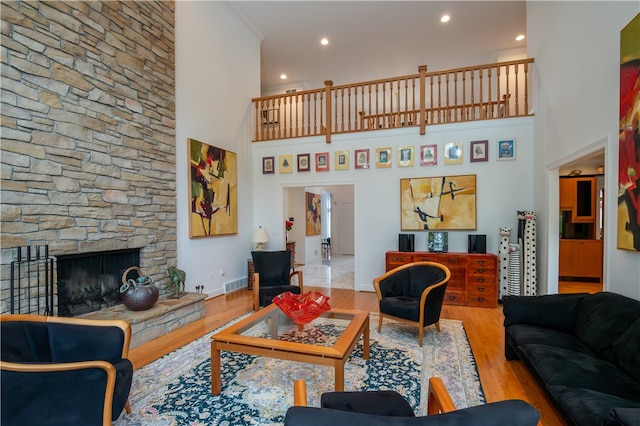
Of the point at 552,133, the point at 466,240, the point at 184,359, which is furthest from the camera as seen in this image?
the point at 466,240

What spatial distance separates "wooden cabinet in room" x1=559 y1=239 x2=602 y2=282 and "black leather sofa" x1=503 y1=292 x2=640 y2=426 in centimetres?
444

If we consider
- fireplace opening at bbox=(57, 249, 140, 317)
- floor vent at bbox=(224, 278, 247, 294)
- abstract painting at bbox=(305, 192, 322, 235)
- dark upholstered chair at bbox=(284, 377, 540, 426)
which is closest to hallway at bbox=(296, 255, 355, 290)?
abstract painting at bbox=(305, 192, 322, 235)

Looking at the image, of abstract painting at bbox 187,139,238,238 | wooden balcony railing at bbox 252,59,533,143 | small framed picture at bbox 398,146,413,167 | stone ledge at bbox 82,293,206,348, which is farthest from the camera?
small framed picture at bbox 398,146,413,167

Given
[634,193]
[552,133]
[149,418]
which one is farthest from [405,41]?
[149,418]

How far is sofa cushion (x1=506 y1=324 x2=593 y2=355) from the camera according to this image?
2.30m

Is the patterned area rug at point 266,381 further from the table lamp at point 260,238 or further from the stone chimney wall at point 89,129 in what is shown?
the table lamp at point 260,238

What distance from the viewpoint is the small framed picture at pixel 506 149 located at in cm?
508

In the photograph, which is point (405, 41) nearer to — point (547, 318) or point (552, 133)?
point (552, 133)

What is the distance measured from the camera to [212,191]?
5.31 meters

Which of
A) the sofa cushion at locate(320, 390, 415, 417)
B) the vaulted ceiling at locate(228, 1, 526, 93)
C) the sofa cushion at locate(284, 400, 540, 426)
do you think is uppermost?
the vaulted ceiling at locate(228, 1, 526, 93)

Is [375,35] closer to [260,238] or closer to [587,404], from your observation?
[260,238]

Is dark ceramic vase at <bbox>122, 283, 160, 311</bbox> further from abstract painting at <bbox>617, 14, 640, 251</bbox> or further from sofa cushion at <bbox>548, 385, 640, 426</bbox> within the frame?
abstract painting at <bbox>617, 14, 640, 251</bbox>

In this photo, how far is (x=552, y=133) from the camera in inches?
163

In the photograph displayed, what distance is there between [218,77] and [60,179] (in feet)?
11.0
